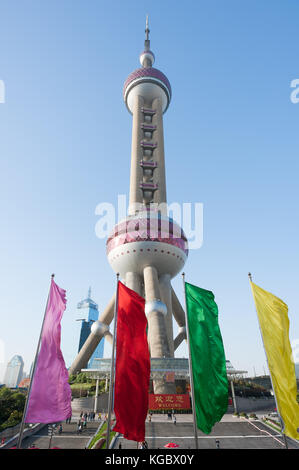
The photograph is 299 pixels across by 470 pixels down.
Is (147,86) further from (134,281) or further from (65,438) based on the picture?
(65,438)

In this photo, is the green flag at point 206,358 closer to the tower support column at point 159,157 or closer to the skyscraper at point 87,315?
the tower support column at point 159,157

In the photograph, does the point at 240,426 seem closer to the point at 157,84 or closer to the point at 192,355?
the point at 192,355

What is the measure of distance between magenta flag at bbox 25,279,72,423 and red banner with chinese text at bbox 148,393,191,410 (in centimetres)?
2000

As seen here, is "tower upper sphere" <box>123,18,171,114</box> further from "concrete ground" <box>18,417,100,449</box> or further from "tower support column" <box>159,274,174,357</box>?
"concrete ground" <box>18,417,100,449</box>

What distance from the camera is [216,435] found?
23422mm

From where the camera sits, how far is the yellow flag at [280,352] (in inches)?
446

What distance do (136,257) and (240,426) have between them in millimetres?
24059

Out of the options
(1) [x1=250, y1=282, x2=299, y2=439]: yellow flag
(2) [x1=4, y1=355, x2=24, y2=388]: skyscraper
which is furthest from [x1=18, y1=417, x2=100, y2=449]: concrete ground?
(2) [x1=4, y1=355, x2=24, y2=388]: skyscraper

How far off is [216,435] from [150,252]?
2420cm

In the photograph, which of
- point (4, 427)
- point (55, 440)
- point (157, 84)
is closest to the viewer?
point (55, 440)

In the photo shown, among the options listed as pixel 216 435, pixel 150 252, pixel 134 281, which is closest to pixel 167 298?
pixel 134 281

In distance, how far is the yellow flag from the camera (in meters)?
11.3
